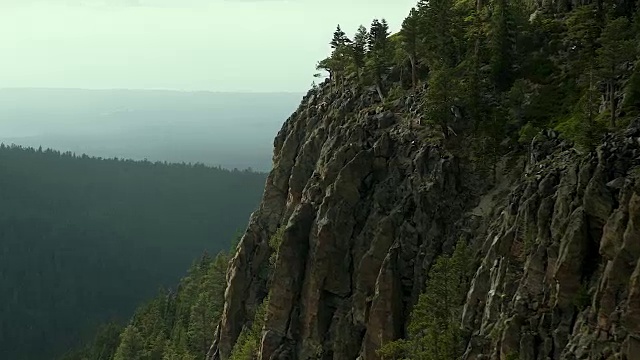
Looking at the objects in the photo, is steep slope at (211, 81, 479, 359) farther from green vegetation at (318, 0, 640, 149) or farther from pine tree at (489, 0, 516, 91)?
pine tree at (489, 0, 516, 91)

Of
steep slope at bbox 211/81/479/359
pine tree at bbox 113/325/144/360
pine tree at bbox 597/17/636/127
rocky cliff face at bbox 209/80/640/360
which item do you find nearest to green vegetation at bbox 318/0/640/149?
pine tree at bbox 597/17/636/127

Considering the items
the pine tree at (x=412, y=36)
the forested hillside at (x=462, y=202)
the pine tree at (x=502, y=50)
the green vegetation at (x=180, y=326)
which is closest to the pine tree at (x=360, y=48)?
the forested hillside at (x=462, y=202)

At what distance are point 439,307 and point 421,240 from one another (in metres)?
6.84

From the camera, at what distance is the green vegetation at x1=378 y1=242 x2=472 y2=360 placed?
35844mm

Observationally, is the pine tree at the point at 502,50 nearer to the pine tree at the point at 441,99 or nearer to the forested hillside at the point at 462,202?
the forested hillside at the point at 462,202

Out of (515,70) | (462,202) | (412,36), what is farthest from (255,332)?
(515,70)

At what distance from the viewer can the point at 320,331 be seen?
49.4m

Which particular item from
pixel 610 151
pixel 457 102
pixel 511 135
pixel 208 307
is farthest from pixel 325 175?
pixel 208 307

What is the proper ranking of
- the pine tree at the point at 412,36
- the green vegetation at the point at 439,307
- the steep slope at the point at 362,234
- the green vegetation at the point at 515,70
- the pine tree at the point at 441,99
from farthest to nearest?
1. the pine tree at the point at 412,36
2. the pine tree at the point at 441,99
3. the steep slope at the point at 362,234
4. the green vegetation at the point at 439,307
5. the green vegetation at the point at 515,70

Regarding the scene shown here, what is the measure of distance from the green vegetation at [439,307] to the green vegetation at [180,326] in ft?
155

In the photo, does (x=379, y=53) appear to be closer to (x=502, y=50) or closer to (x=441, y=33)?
(x=441, y=33)

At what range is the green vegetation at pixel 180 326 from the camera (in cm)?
8694

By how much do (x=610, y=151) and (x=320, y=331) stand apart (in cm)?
2777

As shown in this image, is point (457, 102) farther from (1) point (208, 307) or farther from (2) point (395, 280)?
(1) point (208, 307)
